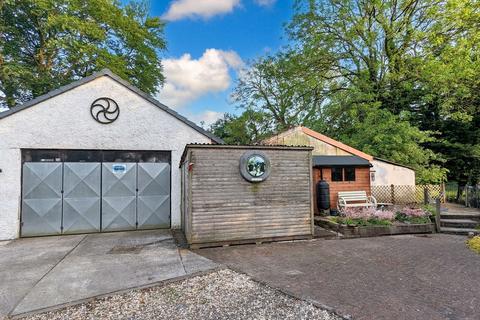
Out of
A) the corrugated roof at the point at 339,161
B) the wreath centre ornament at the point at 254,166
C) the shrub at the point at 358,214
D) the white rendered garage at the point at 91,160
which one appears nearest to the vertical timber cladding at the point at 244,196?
the wreath centre ornament at the point at 254,166

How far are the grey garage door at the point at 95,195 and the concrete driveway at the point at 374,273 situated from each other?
3.45 meters

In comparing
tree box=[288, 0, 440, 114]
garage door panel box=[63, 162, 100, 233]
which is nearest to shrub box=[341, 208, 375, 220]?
garage door panel box=[63, 162, 100, 233]

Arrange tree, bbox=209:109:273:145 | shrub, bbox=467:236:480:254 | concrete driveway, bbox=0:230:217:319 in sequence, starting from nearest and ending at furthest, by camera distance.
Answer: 1. concrete driveway, bbox=0:230:217:319
2. shrub, bbox=467:236:480:254
3. tree, bbox=209:109:273:145

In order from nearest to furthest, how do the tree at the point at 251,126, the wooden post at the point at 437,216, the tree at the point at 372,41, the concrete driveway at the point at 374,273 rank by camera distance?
the concrete driveway at the point at 374,273, the wooden post at the point at 437,216, the tree at the point at 372,41, the tree at the point at 251,126

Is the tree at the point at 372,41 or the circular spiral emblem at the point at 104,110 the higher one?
the tree at the point at 372,41

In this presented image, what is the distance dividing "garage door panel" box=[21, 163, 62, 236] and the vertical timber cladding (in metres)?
4.52

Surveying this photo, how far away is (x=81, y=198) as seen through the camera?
792 cm

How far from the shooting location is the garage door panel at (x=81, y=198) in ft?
25.6

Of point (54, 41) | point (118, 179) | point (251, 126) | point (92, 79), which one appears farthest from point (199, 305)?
point (251, 126)

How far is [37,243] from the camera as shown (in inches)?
268

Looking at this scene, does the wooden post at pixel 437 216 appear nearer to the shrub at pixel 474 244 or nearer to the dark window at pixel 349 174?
the shrub at pixel 474 244

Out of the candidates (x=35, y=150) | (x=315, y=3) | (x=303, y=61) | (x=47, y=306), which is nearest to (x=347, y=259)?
(x=47, y=306)

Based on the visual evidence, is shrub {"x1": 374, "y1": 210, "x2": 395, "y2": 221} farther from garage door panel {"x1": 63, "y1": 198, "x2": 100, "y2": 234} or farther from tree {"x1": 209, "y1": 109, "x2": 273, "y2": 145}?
tree {"x1": 209, "y1": 109, "x2": 273, "y2": 145}

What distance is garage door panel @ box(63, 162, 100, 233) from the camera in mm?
7816
